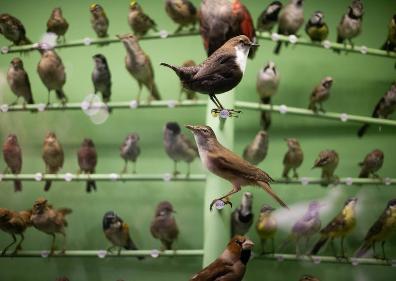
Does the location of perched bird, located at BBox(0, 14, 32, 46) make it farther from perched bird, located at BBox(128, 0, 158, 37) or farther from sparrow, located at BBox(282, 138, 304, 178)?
sparrow, located at BBox(282, 138, 304, 178)

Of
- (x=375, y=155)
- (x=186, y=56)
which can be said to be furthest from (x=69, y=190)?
(x=375, y=155)

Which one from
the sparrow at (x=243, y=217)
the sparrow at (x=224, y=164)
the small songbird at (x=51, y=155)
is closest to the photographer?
the sparrow at (x=224, y=164)

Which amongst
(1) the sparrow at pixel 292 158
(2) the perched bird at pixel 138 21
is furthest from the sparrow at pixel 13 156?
(1) the sparrow at pixel 292 158

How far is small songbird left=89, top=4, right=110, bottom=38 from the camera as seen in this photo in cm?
262

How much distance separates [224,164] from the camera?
4.25 ft

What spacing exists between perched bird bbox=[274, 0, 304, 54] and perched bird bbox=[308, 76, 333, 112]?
0.35m

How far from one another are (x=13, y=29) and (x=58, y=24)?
249 mm

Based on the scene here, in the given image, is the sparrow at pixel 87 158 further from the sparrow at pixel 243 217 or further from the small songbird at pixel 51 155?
the sparrow at pixel 243 217

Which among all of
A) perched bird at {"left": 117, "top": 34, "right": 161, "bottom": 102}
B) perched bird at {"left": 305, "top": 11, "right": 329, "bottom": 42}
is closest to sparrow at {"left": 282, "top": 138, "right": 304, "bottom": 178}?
perched bird at {"left": 305, "top": 11, "right": 329, "bottom": 42}

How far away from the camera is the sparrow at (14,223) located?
2.51 metres

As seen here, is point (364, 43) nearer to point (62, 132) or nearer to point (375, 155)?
point (375, 155)

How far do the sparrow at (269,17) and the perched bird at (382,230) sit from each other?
1195mm

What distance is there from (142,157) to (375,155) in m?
1.41

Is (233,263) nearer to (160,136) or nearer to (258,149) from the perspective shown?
(258,149)
